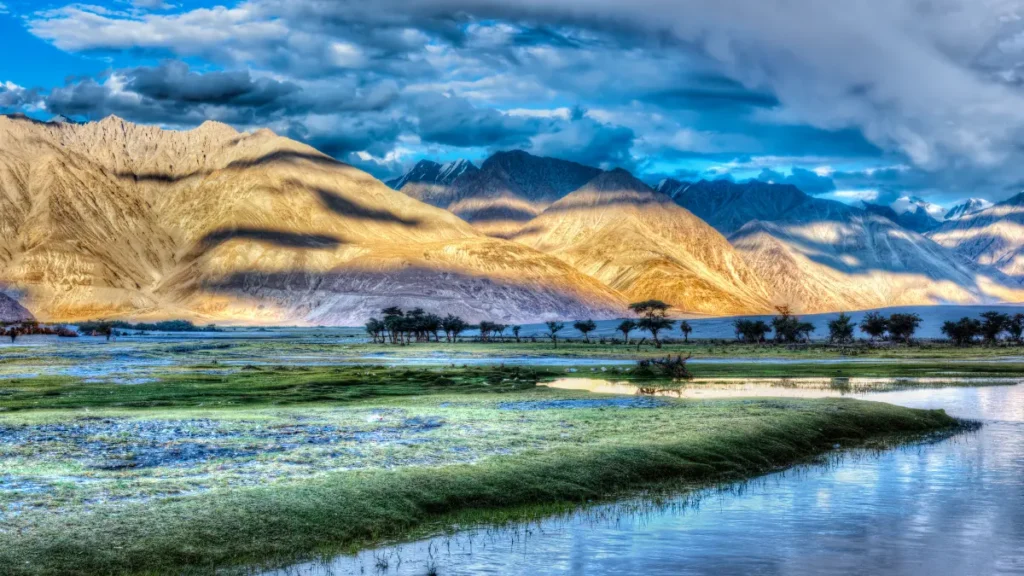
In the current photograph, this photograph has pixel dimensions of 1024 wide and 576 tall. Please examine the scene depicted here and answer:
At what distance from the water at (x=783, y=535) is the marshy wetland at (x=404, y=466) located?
0.12 meters

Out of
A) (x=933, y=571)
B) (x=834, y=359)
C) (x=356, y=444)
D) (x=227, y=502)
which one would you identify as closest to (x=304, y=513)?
(x=227, y=502)

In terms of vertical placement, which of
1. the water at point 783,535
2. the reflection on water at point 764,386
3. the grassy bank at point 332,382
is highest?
the grassy bank at point 332,382

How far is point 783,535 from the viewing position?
75.4 feet

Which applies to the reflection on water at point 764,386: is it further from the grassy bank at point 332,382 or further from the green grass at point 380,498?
the green grass at point 380,498

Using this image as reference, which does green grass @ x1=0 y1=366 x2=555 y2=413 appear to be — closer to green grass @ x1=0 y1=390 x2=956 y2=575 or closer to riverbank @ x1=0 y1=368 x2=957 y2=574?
riverbank @ x1=0 y1=368 x2=957 y2=574

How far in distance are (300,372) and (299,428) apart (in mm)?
40254

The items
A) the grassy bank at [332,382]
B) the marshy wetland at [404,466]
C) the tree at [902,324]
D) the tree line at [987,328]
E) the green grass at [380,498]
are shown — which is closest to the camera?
the green grass at [380,498]

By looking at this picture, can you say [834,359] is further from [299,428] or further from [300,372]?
[299,428]

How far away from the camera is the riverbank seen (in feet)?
65.0

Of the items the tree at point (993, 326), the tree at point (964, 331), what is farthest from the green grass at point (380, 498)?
the tree at point (993, 326)

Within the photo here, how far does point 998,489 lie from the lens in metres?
28.6

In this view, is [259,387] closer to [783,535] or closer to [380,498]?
[380,498]

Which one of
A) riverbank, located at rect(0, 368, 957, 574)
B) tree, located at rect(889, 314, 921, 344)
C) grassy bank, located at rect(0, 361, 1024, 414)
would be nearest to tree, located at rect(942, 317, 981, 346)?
tree, located at rect(889, 314, 921, 344)

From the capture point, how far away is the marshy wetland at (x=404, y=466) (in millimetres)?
20016
